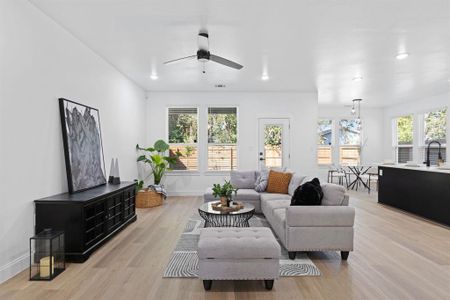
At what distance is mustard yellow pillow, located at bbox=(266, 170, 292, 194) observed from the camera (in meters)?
4.92

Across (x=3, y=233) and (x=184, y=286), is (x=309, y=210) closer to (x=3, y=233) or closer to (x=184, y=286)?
(x=184, y=286)

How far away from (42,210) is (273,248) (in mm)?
2528

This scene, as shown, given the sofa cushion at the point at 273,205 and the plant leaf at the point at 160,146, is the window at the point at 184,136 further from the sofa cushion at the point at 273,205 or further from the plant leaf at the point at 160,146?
the sofa cushion at the point at 273,205

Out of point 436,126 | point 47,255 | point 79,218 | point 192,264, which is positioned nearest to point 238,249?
point 192,264

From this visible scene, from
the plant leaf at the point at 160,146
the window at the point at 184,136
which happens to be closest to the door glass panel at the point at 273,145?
the window at the point at 184,136

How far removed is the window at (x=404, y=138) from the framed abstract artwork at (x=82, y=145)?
361 inches

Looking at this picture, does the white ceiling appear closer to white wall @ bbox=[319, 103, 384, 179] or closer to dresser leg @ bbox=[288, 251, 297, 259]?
dresser leg @ bbox=[288, 251, 297, 259]

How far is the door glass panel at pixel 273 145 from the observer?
7305mm

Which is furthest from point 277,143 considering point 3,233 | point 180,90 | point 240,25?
point 3,233

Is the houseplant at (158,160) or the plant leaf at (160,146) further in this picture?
the plant leaf at (160,146)

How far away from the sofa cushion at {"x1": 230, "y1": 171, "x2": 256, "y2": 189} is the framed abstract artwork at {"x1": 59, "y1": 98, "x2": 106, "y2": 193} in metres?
2.51

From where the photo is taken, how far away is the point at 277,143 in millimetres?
7309

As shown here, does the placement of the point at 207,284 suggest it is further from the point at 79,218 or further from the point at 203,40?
the point at 203,40

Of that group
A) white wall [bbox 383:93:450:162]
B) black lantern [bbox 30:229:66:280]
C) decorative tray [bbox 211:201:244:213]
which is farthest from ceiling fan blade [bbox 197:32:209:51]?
white wall [bbox 383:93:450:162]
